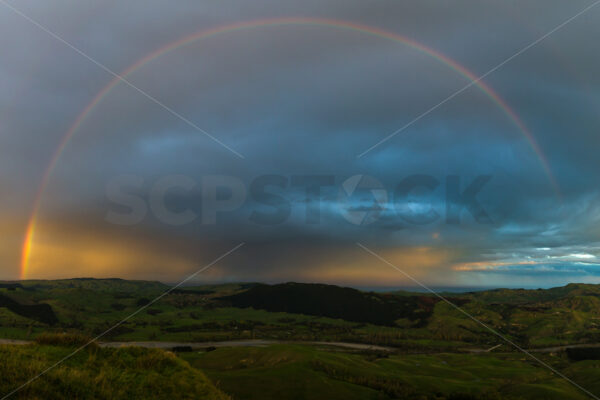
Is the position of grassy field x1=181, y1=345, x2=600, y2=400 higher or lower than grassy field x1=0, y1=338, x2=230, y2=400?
lower

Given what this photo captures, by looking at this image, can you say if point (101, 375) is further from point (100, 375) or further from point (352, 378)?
point (352, 378)

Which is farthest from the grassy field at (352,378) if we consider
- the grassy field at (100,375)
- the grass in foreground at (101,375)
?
the grassy field at (100,375)

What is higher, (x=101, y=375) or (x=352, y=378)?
(x=101, y=375)

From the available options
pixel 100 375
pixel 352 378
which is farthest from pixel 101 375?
pixel 352 378

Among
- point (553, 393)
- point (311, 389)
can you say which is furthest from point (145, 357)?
point (553, 393)

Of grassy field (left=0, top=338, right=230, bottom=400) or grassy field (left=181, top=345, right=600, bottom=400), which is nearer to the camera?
grassy field (left=0, top=338, right=230, bottom=400)

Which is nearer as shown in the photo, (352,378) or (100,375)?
(100,375)

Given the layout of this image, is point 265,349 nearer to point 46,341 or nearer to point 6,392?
point 46,341

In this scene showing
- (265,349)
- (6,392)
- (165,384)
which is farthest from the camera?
(265,349)

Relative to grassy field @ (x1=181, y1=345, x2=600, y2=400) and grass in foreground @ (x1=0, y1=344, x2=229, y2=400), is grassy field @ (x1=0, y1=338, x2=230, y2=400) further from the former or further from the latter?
grassy field @ (x1=181, y1=345, x2=600, y2=400)

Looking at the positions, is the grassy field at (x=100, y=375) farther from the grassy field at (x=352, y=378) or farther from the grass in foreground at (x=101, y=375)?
the grassy field at (x=352, y=378)

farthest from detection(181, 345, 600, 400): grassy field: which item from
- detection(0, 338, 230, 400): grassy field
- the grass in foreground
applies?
detection(0, 338, 230, 400): grassy field
